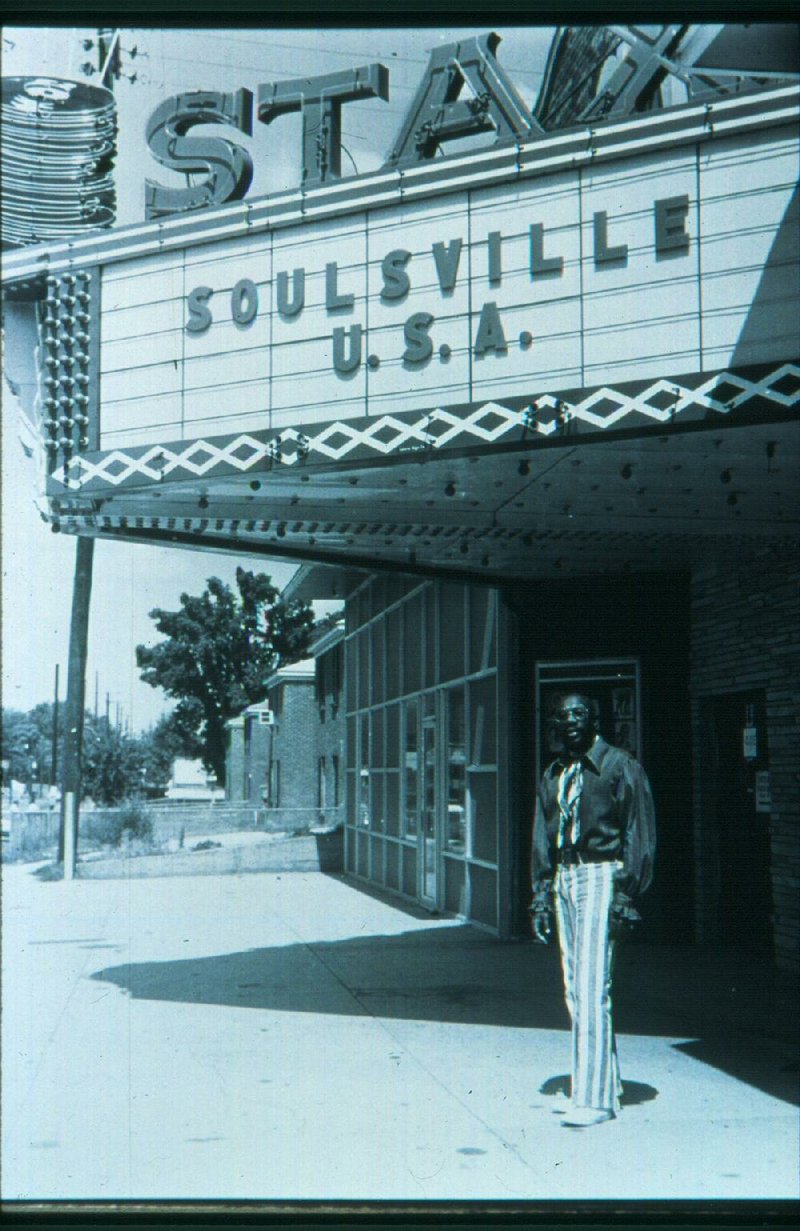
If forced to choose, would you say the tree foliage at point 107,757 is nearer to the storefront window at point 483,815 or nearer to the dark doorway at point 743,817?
the storefront window at point 483,815

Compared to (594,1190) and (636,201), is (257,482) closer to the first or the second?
(636,201)

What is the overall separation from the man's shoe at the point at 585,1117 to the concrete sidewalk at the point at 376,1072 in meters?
0.06

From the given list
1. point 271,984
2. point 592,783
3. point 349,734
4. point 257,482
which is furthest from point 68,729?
point 349,734

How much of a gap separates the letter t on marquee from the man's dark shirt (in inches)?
170

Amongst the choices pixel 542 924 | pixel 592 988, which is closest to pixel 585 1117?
pixel 592 988

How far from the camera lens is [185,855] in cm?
1914

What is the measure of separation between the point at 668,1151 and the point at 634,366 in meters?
4.06

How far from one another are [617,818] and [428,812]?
950 centimetres

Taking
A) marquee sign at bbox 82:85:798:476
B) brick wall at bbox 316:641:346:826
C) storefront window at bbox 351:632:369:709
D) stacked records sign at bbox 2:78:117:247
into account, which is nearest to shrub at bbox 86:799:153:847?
brick wall at bbox 316:641:346:826

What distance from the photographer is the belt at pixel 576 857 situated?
6473mm

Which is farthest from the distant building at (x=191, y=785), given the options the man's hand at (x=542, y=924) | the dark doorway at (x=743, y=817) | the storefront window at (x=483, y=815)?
the man's hand at (x=542, y=924)

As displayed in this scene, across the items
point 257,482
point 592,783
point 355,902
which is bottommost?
point 355,902

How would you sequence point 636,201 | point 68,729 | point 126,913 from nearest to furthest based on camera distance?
point 636,201, point 68,729, point 126,913

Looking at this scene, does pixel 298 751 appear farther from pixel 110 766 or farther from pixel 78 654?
pixel 78 654
